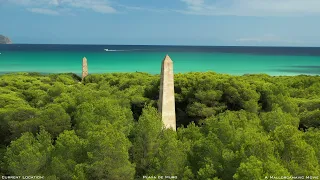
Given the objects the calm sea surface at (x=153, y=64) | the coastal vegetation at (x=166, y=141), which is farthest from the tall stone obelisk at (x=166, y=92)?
the calm sea surface at (x=153, y=64)

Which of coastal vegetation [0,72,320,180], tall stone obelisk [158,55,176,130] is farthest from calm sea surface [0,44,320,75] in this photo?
tall stone obelisk [158,55,176,130]

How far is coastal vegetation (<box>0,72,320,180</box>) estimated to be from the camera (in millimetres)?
14016

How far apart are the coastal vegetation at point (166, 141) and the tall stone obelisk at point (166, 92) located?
220cm

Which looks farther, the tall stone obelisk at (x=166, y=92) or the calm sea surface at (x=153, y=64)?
the calm sea surface at (x=153, y=64)

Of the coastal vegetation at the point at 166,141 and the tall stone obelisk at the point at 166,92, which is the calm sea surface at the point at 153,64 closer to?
the coastal vegetation at the point at 166,141

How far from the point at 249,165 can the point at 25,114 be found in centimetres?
1622

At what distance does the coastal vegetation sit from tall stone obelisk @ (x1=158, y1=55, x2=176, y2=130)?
220 cm

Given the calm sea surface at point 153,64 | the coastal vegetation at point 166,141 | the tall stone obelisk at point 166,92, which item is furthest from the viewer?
the calm sea surface at point 153,64

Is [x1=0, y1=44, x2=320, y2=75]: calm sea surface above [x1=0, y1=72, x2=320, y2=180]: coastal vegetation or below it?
above

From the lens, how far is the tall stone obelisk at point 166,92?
22.6 m

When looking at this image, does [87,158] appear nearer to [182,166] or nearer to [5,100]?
[182,166]

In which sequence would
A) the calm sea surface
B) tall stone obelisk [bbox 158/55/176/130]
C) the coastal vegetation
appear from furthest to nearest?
the calm sea surface → tall stone obelisk [bbox 158/55/176/130] → the coastal vegetation

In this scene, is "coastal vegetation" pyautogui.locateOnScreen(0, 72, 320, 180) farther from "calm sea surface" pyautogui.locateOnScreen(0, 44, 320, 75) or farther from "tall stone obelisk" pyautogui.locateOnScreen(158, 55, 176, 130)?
"calm sea surface" pyautogui.locateOnScreen(0, 44, 320, 75)

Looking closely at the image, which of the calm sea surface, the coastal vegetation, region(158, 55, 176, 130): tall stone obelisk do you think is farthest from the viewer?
the calm sea surface
